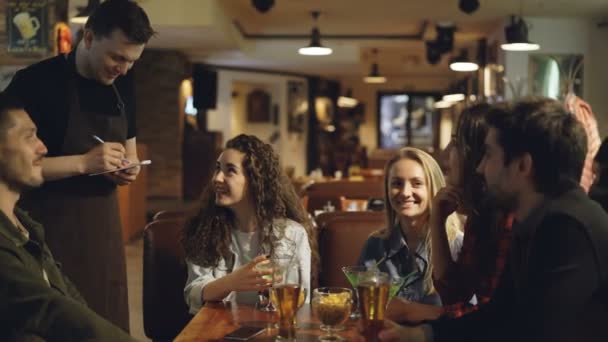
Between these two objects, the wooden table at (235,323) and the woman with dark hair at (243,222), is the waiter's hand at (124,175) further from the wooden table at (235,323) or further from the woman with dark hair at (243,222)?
the wooden table at (235,323)

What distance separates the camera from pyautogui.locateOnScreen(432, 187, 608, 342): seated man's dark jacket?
1.52 metres

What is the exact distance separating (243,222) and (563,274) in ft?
4.80

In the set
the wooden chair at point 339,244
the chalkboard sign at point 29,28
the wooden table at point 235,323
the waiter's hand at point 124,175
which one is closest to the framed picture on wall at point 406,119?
the chalkboard sign at point 29,28

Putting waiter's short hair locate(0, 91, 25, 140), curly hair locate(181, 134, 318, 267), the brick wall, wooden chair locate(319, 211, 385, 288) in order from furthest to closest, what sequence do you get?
the brick wall < wooden chair locate(319, 211, 385, 288) < curly hair locate(181, 134, 318, 267) < waiter's short hair locate(0, 91, 25, 140)

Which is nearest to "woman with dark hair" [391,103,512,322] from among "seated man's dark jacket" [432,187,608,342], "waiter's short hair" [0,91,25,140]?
"seated man's dark jacket" [432,187,608,342]

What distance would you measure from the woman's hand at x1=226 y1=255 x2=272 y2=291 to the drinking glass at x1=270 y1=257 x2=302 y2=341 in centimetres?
20

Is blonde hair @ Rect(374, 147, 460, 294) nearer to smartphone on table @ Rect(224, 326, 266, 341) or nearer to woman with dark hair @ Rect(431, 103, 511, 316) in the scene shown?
woman with dark hair @ Rect(431, 103, 511, 316)

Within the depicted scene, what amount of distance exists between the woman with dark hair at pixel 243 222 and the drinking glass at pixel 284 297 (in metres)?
0.66

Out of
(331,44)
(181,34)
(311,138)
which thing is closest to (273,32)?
(331,44)

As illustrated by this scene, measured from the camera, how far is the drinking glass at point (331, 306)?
196 cm

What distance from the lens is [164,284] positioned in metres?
3.01

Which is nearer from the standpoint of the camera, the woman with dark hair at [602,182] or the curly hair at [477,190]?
the curly hair at [477,190]

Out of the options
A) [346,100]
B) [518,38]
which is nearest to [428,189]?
[518,38]

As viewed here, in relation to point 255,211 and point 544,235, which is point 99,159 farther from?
point 544,235
